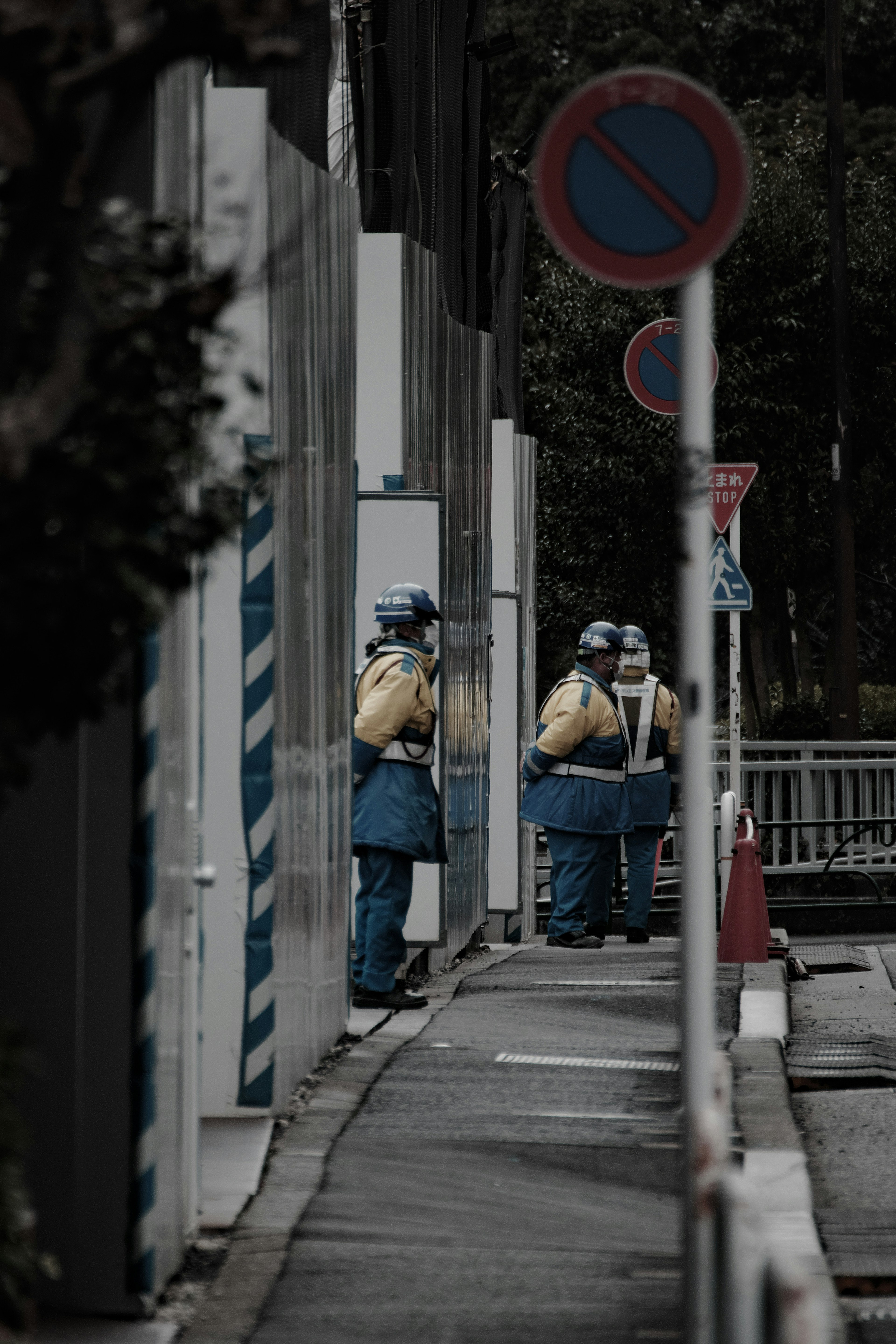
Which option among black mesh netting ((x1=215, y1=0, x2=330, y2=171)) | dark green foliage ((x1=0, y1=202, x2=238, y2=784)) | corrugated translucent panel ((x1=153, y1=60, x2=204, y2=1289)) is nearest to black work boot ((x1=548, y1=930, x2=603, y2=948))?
black mesh netting ((x1=215, y1=0, x2=330, y2=171))

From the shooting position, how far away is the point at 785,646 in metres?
29.6

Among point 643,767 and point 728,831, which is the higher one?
point 643,767

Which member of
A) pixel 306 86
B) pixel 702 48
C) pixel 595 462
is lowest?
pixel 306 86

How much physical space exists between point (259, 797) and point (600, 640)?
644 centimetres

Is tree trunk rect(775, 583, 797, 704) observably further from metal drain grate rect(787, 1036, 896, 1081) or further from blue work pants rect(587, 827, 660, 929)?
metal drain grate rect(787, 1036, 896, 1081)

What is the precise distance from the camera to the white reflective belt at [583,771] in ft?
41.4

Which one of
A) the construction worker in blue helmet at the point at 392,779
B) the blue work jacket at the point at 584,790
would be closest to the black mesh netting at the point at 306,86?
the construction worker in blue helmet at the point at 392,779

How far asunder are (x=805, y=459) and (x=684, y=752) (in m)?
23.8

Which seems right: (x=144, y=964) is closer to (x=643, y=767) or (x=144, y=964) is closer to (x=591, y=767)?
(x=591, y=767)

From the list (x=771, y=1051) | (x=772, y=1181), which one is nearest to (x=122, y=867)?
(x=772, y=1181)

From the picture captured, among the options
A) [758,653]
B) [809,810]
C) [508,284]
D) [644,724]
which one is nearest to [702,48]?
[758,653]

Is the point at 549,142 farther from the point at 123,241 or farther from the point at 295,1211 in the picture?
the point at 295,1211

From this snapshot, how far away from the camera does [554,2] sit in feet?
122

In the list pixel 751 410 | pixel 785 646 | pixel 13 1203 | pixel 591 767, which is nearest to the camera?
pixel 13 1203
